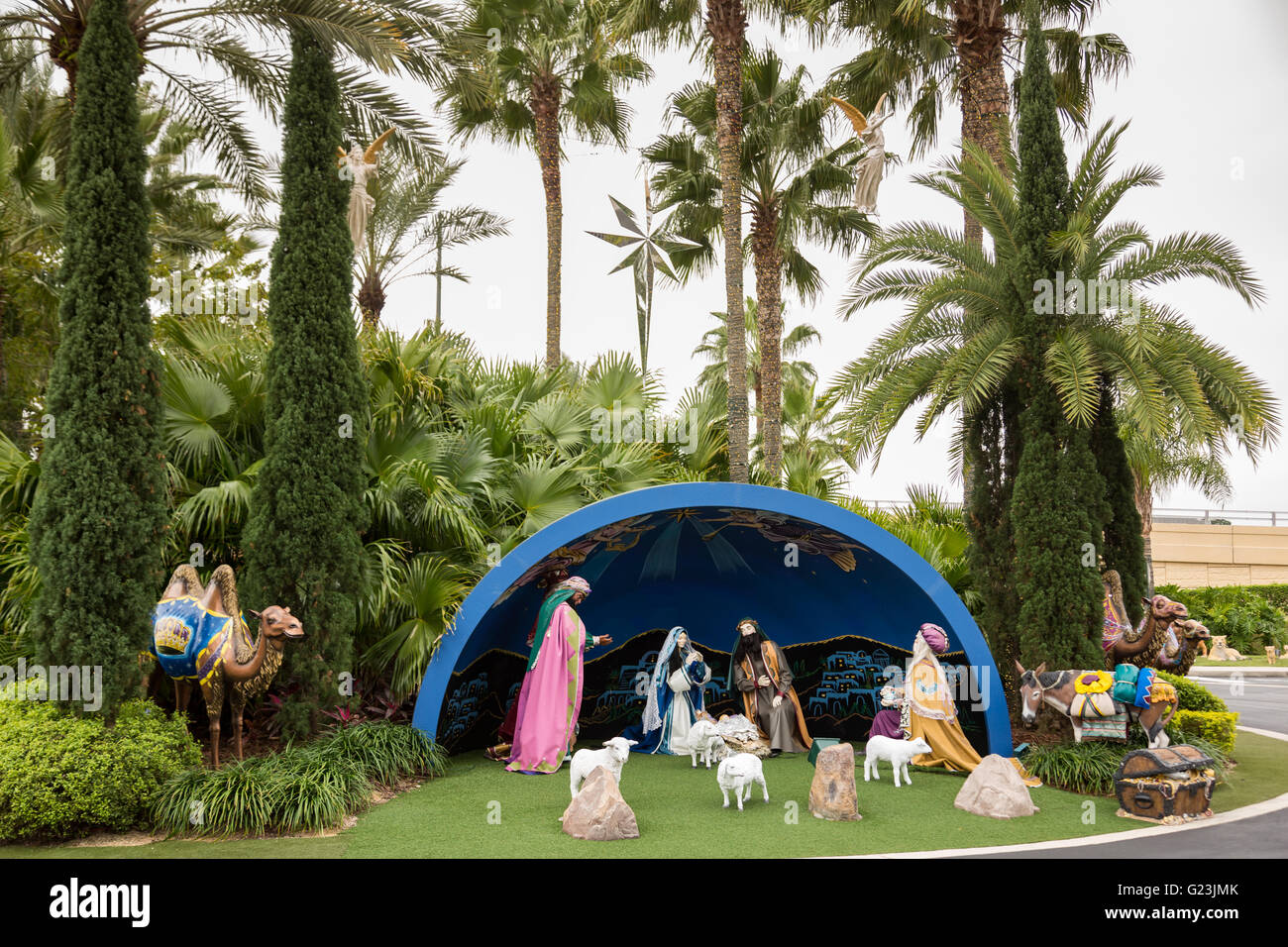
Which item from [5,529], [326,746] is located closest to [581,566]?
[326,746]

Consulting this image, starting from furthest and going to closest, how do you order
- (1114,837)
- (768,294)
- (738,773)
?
(768,294) → (738,773) → (1114,837)

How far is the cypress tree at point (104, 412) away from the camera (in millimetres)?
9211

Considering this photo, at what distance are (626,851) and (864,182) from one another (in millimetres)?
12072

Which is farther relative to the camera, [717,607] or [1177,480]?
[1177,480]

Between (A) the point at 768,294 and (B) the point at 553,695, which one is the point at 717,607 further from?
(A) the point at 768,294

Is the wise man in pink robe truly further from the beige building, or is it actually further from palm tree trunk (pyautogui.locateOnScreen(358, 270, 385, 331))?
the beige building

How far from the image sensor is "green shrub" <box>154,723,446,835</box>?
880cm

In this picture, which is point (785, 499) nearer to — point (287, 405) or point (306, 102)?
point (287, 405)

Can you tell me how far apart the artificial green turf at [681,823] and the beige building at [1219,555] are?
31654 millimetres

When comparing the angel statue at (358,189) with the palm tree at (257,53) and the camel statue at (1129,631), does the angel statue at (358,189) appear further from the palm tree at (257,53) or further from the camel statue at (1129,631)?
the camel statue at (1129,631)

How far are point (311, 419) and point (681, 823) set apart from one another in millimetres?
5874

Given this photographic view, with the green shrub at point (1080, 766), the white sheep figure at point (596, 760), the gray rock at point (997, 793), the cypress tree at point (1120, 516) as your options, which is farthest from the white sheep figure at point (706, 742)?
the cypress tree at point (1120, 516)

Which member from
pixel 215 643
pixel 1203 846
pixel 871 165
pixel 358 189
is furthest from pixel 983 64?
pixel 215 643

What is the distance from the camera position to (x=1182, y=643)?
37.4 ft
